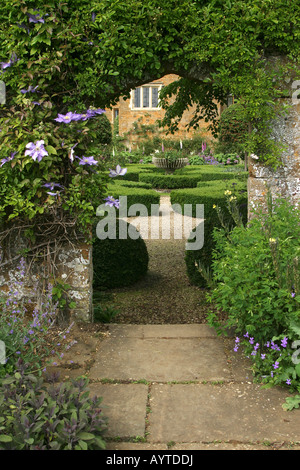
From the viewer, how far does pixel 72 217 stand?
382 centimetres

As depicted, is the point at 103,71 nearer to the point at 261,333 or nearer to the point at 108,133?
the point at 261,333

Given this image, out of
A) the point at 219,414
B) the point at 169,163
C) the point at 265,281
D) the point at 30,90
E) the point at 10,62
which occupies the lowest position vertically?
the point at 219,414

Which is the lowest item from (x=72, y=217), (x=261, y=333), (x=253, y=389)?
(x=253, y=389)

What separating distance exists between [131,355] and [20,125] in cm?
172

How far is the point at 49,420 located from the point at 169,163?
12508 mm

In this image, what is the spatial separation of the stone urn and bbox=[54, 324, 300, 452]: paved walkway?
35.5 ft

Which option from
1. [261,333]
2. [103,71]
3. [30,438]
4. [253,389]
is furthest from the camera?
[103,71]

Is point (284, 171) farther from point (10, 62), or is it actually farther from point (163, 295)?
point (10, 62)

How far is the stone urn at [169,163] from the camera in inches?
566

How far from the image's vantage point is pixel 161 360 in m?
3.34

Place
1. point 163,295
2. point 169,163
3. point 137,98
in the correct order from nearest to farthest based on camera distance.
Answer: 1. point 163,295
2. point 169,163
3. point 137,98

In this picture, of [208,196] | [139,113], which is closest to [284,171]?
[208,196]

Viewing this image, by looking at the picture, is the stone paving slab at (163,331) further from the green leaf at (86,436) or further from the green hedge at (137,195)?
the green hedge at (137,195)

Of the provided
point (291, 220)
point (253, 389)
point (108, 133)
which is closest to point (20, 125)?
point (291, 220)
